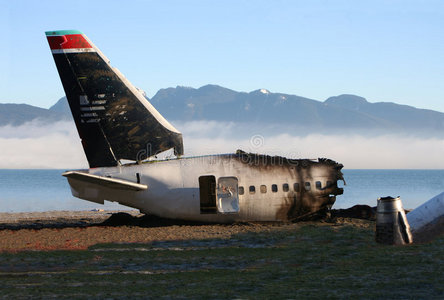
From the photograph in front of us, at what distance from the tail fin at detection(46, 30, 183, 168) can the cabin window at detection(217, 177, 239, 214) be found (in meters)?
4.21

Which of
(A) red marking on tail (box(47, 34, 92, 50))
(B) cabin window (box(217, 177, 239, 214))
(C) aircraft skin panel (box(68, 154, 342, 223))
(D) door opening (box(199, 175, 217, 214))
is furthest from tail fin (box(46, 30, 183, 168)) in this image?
(B) cabin window (box(217, 177, 239, 214))

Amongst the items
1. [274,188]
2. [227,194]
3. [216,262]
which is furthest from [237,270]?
[274,188]

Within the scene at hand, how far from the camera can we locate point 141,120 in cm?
3188

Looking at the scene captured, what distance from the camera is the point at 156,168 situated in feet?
103

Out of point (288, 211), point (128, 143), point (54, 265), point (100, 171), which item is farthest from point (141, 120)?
point (54, 265)

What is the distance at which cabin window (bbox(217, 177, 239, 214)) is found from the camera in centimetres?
3111

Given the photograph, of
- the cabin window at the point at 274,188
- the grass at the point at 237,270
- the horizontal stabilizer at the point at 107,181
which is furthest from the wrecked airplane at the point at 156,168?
the grass at the point at 237,270

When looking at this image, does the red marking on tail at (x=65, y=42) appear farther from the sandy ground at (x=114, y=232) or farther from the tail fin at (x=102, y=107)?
the sandy ground at (x=114, y=232)

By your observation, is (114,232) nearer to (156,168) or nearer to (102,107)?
(156,168)

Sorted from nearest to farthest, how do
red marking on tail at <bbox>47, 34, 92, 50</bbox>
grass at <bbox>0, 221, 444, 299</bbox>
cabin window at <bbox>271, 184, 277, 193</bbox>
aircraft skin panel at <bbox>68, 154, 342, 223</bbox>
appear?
grass at <bbox>0, 221, 444, 299</bbox>
aircraft skin panel at <bbox>68, 154, 342, 223</bbox>
cabin window at <bbox>271, 184, 277, 193</bbox>
red marking on tail at <bbox>47, 34, 92, 50</bbox>

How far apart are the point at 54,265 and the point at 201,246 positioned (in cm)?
663

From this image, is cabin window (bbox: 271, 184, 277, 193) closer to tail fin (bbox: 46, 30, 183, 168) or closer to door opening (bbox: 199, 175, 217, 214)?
door opening (bbox: 199, 175, 217, 214)

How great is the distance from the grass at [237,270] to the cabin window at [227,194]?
459 centimetres

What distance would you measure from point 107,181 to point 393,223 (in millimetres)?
14297
